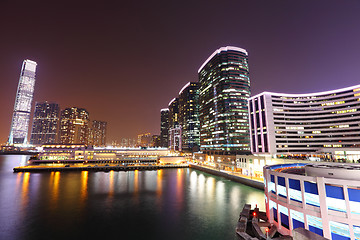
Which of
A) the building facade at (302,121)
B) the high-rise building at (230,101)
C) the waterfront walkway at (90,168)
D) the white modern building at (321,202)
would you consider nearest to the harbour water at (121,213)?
the white modern building at (321,202)

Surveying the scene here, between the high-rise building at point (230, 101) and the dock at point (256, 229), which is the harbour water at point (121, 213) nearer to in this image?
the dock at point (256, 229)

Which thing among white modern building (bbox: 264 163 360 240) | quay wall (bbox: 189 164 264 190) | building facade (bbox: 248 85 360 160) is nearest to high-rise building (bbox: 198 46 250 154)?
building facade (bbox: 248 85 360 160)

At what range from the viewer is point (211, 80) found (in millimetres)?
147125

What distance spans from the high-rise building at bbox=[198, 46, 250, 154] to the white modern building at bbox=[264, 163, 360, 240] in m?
97.8

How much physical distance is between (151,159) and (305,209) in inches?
5389

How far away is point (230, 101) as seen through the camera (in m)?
128

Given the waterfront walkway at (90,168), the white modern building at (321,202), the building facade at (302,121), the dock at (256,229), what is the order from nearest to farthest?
the white modern building at (321,202) → the dock at (256,229) → the building facade at (302,121) → the waterfront walkway at (90,168)

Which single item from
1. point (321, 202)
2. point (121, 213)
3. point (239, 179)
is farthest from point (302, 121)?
point (121, 213)

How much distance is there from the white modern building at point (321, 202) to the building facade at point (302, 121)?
80159mm

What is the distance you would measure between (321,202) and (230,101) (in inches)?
4316

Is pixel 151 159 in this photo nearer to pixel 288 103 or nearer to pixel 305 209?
pixel 288 103

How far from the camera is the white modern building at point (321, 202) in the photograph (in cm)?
2064

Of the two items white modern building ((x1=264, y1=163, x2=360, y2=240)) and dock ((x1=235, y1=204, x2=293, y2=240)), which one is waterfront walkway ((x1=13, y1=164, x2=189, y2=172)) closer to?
dock ((x1=235, y1=204, x2=293, y2=240))

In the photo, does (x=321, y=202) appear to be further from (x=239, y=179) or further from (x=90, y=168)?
(x=90, y=168)
